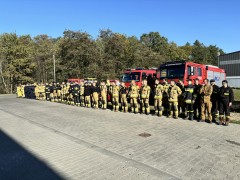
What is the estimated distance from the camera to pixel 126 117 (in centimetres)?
1254

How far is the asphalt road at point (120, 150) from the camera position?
5559 mm

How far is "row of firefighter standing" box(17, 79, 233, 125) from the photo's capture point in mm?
10559

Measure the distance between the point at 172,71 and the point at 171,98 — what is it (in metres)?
3.74

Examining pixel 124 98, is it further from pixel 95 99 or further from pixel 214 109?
pixel 214 109

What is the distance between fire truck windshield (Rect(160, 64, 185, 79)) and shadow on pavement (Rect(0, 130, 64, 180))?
9695 mm

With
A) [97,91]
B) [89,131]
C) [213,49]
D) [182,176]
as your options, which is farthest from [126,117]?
[213,49]

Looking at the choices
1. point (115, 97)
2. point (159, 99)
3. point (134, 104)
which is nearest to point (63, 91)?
point (115, 97)

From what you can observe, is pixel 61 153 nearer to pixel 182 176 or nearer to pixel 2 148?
pixel 2 148

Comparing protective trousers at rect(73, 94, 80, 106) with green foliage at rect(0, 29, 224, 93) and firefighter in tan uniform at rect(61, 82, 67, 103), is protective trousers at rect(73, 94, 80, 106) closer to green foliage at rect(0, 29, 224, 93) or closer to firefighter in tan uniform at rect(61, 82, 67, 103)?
firefighter in tan uniform at rect(61, 82, 67, 103)

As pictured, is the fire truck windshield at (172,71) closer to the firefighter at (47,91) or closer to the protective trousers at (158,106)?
the protective trousers at (158,106)

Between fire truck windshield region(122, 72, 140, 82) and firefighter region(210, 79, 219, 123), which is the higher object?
fire truck windshield region(122, 72, 140, 82)

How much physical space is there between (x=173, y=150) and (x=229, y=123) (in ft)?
15.1

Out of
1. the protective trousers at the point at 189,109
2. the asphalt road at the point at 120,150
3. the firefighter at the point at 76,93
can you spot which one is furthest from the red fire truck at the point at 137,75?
the asphalt road at the point at 120,150

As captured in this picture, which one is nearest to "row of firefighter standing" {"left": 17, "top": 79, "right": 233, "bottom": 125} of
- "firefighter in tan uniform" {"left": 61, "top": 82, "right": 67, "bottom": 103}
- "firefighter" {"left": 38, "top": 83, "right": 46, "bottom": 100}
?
"firefighter in tan uniform" {"left": 61, "top": 82, "right": 67, "bottom": 103}
